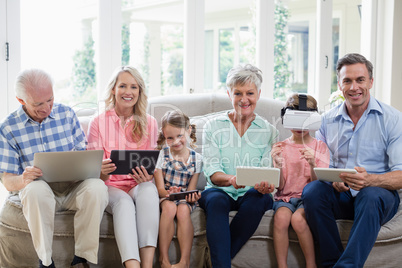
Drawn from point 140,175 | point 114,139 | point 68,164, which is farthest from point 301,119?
point 68,164

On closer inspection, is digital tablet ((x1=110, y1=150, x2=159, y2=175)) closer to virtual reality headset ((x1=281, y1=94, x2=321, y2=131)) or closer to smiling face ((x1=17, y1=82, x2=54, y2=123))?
smiling face ((x1=17, y1=82, x2=54, y2=123))

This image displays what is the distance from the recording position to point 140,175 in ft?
8.16

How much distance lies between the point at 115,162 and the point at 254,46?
2733 mm

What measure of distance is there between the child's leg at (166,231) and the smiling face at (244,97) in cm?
68

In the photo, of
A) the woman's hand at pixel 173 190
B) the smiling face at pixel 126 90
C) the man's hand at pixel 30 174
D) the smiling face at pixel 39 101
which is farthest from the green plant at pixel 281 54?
the man's hand at pixel 30 174

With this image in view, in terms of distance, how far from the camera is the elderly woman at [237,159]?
2.37 metres

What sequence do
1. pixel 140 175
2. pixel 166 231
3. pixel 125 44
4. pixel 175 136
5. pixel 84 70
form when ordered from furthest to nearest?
1. pixel 125 44
2. pixel 84 70
3. pixel 175 136
4. pixel 140 175
5. pixel 166 231

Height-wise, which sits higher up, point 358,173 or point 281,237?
point 358,173

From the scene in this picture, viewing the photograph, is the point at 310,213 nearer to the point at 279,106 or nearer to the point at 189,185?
the point at 189,185

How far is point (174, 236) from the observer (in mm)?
2432

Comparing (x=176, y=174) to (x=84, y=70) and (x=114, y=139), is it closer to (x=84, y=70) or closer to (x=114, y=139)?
(x=114, y=139)

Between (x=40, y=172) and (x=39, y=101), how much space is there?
38cm

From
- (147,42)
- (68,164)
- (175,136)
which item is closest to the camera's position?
(68,164)

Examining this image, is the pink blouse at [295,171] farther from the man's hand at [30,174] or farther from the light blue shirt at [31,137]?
the man's hand at [30,174]
